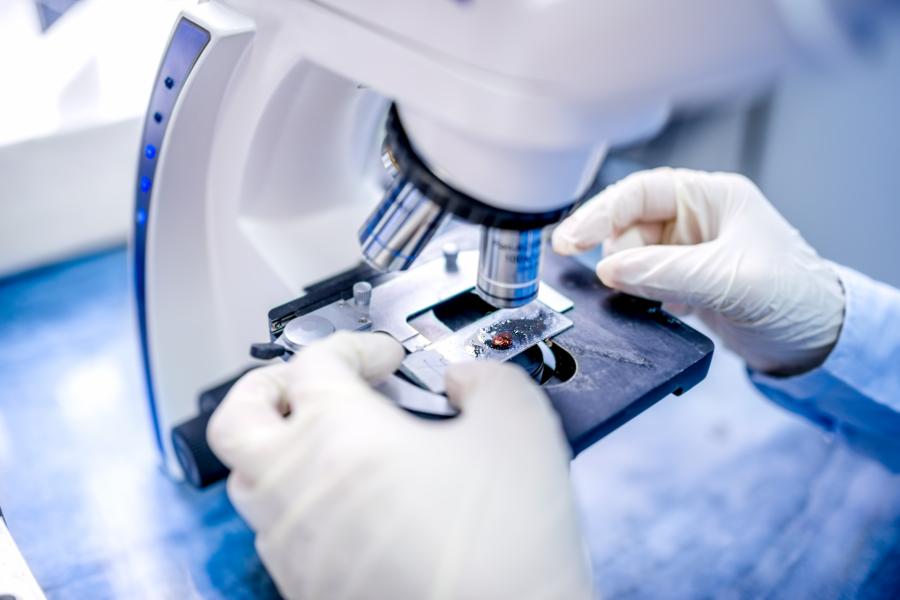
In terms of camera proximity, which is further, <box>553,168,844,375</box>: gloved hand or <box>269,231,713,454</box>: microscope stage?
<box>553,168,844,375</box>: gloved hand

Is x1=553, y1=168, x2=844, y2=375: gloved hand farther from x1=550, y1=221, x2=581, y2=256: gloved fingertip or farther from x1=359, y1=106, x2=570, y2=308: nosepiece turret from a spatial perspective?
x1=359, y1=106, x2=570, y2=308: nosepiece turret

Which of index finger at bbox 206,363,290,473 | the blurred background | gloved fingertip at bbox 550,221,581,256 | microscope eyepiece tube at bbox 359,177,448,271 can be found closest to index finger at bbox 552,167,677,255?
gloved fingertip at bbox 550,221,581,256

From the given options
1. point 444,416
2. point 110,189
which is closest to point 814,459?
point 444,416

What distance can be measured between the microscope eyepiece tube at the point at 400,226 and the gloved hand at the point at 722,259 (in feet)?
0.98

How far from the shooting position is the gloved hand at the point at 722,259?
34.5 inches

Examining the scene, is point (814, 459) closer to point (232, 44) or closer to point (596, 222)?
point (596, 222)

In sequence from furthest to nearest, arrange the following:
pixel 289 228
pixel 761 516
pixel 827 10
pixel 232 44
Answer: pixel 761 516
pixel 289 228
pixel 232 44
pixel 827 10

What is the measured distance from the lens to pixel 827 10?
367mm

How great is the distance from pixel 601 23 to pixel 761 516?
34.6 inches

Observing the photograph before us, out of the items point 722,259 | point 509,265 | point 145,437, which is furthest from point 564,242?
point 145,437

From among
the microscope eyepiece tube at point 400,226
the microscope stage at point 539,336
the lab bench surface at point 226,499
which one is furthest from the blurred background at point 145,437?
the microscope eyepiece tube at point 400,226

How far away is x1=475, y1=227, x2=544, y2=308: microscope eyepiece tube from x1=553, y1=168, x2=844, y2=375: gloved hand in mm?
224

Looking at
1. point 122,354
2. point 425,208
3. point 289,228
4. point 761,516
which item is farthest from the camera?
point 122,354

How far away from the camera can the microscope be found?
465mm
